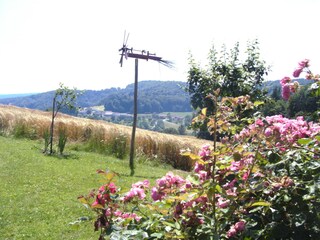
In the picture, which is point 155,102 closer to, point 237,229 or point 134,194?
point 134,194

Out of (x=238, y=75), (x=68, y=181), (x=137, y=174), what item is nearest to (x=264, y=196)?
(x=68, y=181)

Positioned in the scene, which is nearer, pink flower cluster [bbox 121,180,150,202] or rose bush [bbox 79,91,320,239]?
rose bush [bbox 79,91,320,239]

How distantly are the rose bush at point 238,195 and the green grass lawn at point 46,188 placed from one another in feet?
1.01

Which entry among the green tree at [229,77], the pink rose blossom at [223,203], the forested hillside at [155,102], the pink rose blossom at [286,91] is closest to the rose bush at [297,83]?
the pink rose blossom at [286,91]

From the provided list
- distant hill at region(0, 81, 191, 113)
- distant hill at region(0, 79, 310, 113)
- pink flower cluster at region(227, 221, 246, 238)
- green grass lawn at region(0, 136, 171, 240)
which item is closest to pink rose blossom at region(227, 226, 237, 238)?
pink flower cluster at region(227, 221, 246, 238)

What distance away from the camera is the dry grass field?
11125mm

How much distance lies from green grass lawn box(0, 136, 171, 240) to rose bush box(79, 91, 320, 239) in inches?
12.1

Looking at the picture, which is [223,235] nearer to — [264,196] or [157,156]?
[264,196]

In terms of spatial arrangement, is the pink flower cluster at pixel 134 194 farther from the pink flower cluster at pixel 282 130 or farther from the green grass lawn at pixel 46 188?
the pink flower cluster at pixel 282 130

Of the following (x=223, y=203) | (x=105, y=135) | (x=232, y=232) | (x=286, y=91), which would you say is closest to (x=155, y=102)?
(x=105, y=135)

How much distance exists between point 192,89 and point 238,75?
61.6 inches

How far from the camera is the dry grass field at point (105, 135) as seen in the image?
36.5 feet

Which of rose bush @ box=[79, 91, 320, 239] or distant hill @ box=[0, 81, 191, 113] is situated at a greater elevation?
distant hill @ box=[0, 81, 191, 113]

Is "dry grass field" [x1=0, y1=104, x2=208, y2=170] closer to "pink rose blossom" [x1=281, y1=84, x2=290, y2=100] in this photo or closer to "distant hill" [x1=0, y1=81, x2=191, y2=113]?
"pink rose blossom" [x1=281, y1=84, x2=290, y2=100]
